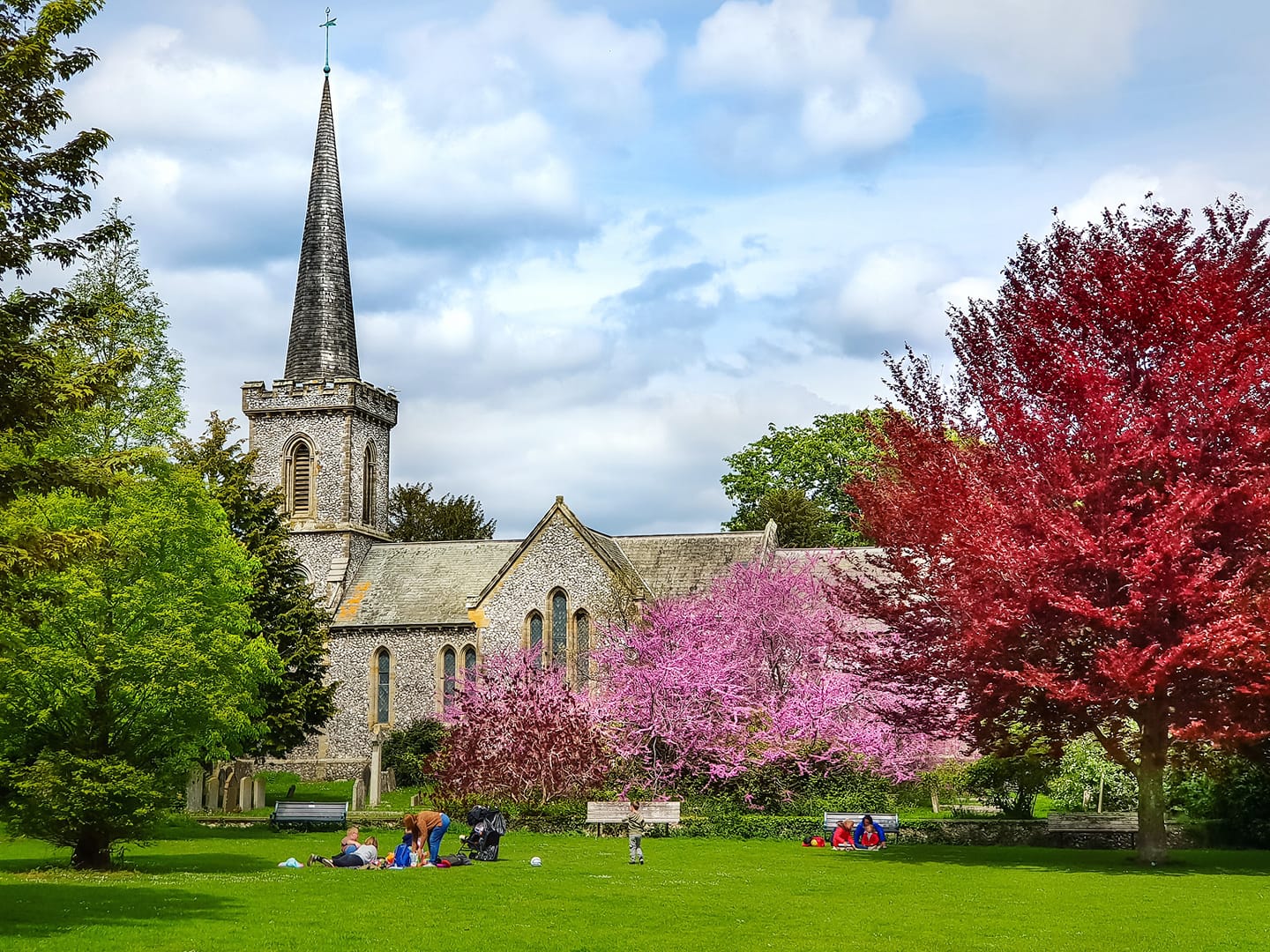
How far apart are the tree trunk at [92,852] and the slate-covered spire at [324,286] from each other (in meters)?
37.3

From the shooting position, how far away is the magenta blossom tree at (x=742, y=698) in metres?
33.2

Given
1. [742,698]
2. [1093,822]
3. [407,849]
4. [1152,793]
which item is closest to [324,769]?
[742,698]

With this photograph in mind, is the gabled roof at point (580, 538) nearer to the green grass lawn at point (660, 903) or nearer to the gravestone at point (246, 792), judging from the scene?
the gravestone at point (246, 792)

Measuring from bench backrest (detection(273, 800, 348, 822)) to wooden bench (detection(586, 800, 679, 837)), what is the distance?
6.60 m

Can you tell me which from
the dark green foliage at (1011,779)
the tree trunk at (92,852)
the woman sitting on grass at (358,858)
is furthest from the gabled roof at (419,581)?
the tree trunk at (92,852)

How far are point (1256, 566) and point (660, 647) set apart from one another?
16870 millimetres

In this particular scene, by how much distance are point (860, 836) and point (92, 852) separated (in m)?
14.4

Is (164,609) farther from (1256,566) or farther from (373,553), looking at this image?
(373,553)

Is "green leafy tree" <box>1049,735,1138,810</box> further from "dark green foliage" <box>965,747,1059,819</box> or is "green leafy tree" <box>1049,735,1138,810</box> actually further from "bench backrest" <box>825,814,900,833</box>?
"bench backrest" <box>825,814,900,833</box>

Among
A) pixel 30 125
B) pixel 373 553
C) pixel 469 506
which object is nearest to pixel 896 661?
pixel 30 125

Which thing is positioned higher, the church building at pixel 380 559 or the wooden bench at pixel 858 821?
the church building at pixel 380 559

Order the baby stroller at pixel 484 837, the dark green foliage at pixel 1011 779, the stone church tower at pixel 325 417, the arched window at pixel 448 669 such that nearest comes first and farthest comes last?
the baby stroller at pixel 484 837, the dark green foliage at pixel 1011 779, the arched window at pixel 448 669, the stone church tower at pixel 325 417

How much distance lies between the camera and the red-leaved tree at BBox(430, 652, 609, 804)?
31.9m

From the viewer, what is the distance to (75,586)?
22281mm
